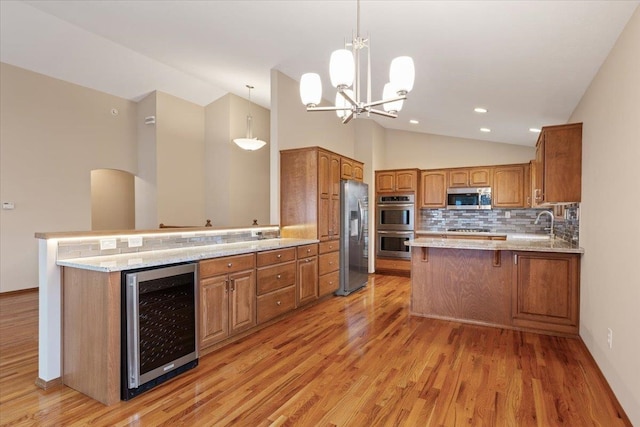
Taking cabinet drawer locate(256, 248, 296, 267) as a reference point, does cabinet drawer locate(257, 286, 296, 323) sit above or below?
below

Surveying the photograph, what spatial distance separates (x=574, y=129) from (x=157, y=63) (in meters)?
6.08

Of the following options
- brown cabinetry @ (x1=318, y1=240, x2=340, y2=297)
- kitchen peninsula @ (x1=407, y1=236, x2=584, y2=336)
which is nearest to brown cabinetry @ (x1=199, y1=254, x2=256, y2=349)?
brown cabinetry @ (x1=318, y1=240, x2=340, y2=297)

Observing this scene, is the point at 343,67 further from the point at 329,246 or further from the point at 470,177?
the point at 470,177

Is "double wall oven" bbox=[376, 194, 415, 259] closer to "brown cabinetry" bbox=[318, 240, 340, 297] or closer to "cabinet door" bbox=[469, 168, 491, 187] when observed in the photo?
"cabinet door" bbox=[469, 168, 491, 187]

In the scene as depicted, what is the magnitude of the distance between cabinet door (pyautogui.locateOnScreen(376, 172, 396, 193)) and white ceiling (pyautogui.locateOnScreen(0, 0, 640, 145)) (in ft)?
3.69

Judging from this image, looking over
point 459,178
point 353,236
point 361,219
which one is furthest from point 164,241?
point 459,178

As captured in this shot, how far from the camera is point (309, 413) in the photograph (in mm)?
2107

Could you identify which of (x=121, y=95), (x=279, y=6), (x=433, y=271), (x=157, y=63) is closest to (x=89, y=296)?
(x=279, y=6)

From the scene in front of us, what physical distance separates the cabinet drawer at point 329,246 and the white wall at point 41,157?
4.32 meters

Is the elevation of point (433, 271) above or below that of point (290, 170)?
below

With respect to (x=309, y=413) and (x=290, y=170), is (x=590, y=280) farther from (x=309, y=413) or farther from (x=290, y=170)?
(x=290, y=170)

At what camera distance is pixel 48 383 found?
2.40m

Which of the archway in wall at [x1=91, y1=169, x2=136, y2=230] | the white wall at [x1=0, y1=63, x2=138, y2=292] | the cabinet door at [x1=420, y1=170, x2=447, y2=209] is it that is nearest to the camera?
the white wall at [x1=0, y1=63, x2=138, y2=292]

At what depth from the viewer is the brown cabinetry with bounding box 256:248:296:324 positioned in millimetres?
3531
